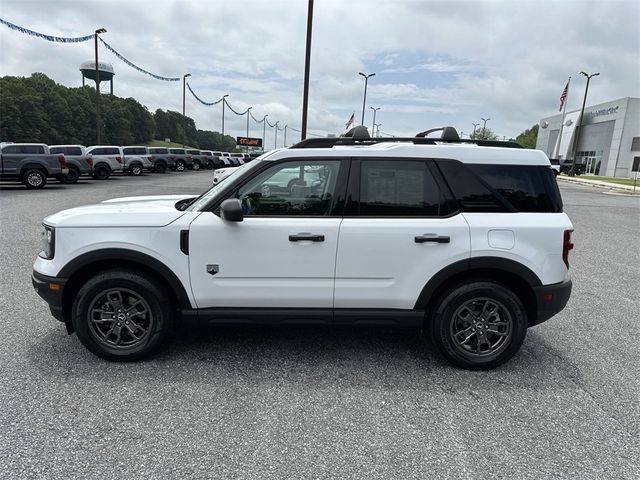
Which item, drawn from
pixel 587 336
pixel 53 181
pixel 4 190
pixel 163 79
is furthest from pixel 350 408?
pixel 163 79

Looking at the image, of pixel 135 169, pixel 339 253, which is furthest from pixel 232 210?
pixel 135 169

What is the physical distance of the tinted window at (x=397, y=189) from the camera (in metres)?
3.50

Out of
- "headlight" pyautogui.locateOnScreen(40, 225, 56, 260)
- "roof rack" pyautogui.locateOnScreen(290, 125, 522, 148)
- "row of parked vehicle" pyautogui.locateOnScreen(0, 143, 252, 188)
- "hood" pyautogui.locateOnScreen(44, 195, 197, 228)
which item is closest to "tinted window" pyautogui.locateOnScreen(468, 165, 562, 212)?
"roof rack" pyautogui.locateOnScreen(290, 125, 522, 148)

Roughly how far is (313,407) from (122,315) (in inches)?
66.0

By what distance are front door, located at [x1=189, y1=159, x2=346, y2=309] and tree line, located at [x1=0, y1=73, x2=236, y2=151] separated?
5581cm

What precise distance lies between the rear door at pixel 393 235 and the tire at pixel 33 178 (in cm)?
1797

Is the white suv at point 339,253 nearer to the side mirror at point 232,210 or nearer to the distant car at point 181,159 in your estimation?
the side mirror at point 232,210

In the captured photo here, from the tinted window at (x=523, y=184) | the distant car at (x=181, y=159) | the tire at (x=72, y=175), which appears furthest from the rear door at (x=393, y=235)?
the distant car at (x=181, y=159)

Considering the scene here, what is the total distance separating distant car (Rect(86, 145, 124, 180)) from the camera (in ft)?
79.8

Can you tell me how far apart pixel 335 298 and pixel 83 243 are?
77.0 inches

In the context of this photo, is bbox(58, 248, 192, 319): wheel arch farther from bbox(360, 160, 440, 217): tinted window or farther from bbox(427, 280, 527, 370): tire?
bbox(427, 280, 527, 370): tire

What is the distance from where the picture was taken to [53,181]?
21.5 meters

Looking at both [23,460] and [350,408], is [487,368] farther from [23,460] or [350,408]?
[23,460]

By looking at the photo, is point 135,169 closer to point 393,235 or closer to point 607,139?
point 393,235
